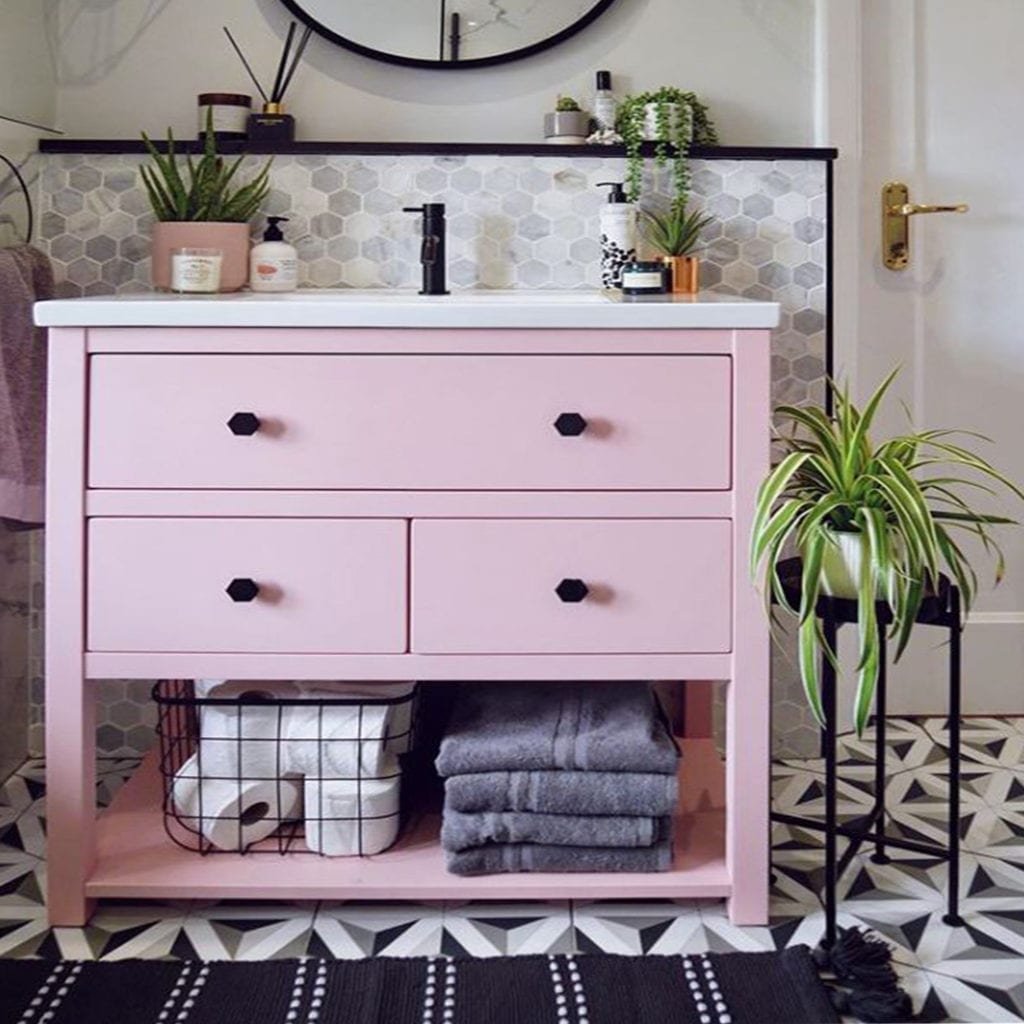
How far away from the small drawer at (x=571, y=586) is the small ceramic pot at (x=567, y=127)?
35.9 inches

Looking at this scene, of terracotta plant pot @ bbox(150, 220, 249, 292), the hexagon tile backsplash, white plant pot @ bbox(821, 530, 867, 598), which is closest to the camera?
white plant pot @ bbox(821, 530, 867, 598)

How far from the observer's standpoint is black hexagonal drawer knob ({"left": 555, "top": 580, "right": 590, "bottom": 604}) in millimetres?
1715

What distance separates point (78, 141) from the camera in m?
2.27

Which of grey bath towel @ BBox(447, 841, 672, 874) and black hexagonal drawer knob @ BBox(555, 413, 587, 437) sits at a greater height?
black hexagonal drawer knob @ BBox(555, 413, 587, 437)

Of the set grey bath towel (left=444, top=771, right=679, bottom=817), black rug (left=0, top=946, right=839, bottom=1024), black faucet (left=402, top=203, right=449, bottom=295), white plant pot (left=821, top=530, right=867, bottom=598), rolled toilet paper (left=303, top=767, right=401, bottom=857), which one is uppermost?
black faucet (left=402, top=203, right=449, bottom=295)

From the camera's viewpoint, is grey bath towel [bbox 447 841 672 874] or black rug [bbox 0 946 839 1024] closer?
black rug [bbox 0 946 839 1024]

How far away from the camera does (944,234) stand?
252 cm

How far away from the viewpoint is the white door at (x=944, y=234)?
8.13 feet

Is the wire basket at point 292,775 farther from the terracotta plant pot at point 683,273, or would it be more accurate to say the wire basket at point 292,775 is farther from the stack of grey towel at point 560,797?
the terracotta plant pot at point 683,273

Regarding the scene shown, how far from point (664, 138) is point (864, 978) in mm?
1439

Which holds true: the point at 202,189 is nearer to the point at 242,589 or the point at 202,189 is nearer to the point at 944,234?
the point at 242,589

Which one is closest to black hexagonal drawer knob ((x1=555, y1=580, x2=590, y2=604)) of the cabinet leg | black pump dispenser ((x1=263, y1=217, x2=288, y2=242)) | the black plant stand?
the black plant stand

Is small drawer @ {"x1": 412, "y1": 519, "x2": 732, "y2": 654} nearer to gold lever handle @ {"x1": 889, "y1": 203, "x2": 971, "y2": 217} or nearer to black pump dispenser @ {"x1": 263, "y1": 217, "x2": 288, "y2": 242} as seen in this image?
black pump dispenser @ {"x1": 263, "y1": 217, "x2": 288, "y2": 242}

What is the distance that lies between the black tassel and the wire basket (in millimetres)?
644
